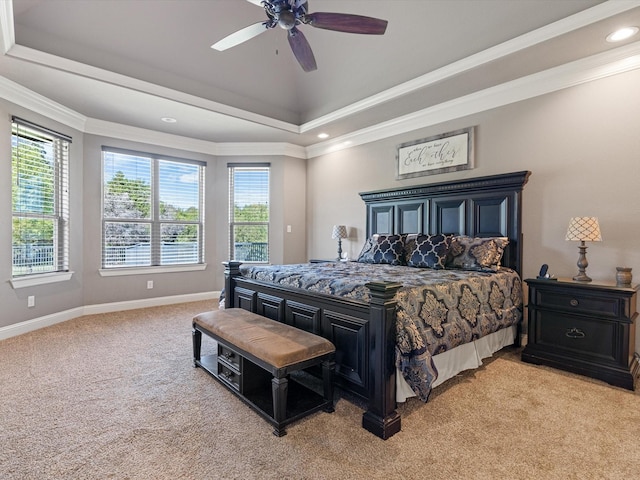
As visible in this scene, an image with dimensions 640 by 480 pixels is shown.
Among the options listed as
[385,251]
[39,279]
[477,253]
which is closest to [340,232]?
[385,251]

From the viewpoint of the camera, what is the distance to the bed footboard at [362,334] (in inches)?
75.4

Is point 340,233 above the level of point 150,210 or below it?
below

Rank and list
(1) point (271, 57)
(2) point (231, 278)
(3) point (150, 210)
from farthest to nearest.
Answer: (3) point (150, 210), (1) point (271, 57), (2) point (231, 278)

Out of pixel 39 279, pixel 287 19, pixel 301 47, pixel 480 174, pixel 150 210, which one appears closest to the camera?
pixel 287 19

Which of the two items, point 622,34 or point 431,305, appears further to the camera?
point 622,34

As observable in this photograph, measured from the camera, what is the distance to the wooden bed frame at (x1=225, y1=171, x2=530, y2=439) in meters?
1.93

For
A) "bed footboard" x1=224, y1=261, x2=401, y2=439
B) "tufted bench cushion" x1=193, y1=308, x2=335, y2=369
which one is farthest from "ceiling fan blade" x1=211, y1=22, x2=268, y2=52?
"tufted bench cushion" x1=193, y1=308, x2=335, y2=369

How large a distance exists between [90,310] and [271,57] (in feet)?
14.4

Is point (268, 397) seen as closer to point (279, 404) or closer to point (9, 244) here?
point (279, 404)

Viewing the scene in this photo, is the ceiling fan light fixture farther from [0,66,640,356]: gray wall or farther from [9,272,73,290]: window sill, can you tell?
[9,272,73,290]: window sill

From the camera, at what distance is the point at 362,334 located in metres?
2.12

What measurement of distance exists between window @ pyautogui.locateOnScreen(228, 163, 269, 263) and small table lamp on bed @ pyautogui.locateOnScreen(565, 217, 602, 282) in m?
4.51

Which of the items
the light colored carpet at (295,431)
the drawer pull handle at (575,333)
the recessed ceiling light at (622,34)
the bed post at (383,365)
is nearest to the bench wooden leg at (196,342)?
the light colored carpet at (295,431)

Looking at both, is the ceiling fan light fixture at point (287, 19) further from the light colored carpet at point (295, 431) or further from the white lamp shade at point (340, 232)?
the white lamp shade at point (340, 232)
